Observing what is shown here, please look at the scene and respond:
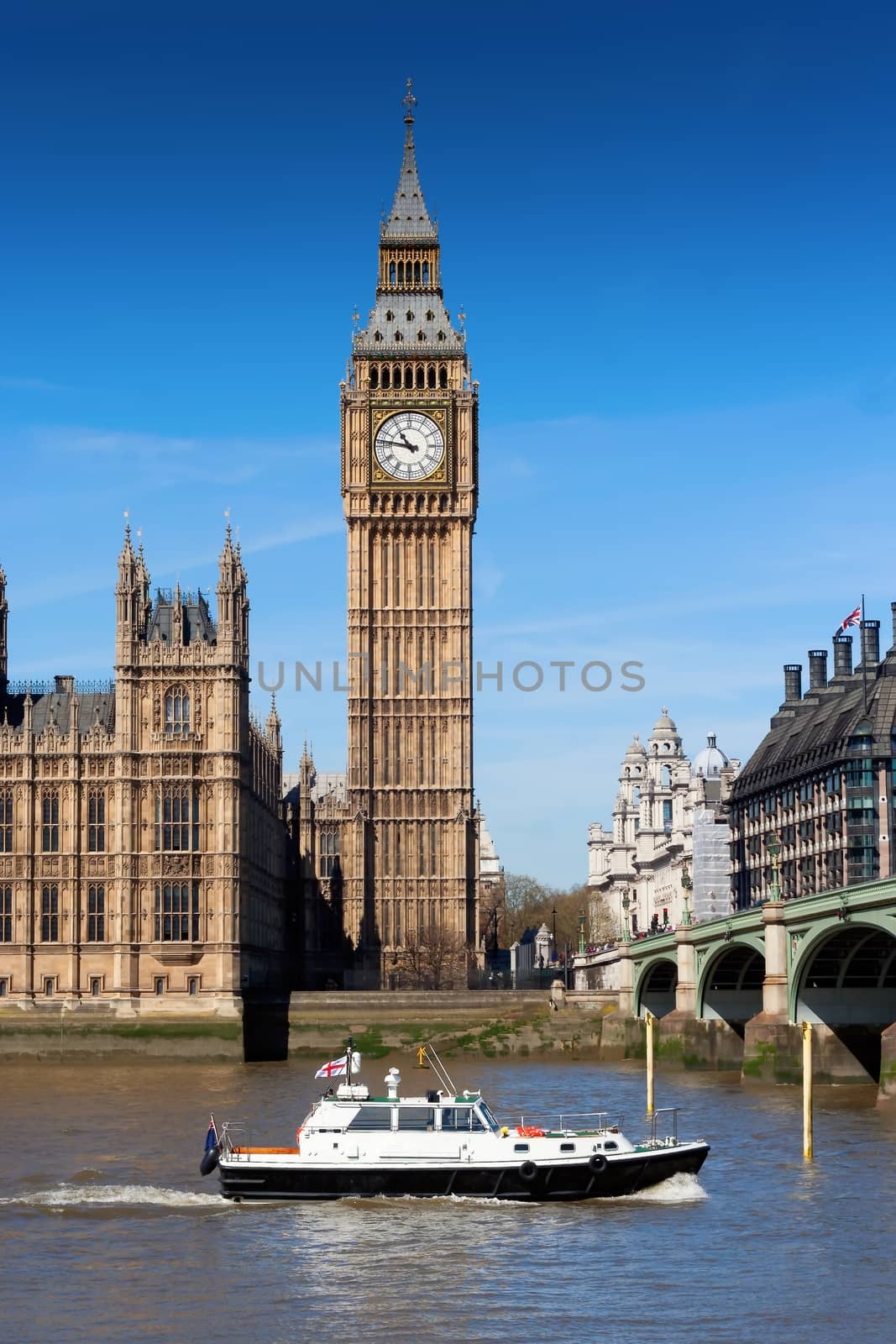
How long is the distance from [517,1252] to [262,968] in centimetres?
7328

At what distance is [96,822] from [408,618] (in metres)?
37.7

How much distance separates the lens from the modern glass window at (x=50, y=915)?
98.6 meters

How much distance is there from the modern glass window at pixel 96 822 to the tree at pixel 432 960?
29.1 meters

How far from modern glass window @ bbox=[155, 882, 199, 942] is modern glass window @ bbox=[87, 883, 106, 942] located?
2.54 m

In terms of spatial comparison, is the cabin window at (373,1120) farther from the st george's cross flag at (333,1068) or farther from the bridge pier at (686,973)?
the bridge pier at (686,973)

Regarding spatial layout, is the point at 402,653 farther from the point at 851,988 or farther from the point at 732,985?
the point at 851,988

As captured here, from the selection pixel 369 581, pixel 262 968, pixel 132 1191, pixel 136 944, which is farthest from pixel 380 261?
pixel 132 1191

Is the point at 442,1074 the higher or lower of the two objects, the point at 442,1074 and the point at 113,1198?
the higher

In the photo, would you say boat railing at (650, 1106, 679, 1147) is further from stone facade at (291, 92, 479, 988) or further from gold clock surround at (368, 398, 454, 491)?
gold clock surround at (368, 398, 454, 491)

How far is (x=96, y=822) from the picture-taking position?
324ft

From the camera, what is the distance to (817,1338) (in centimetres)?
3453

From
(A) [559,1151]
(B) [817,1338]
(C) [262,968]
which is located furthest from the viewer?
(C) [262,968]

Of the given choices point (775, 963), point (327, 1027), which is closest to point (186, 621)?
point (327, 1027)

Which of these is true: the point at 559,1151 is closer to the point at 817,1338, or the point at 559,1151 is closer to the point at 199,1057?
the point at 817,1338
